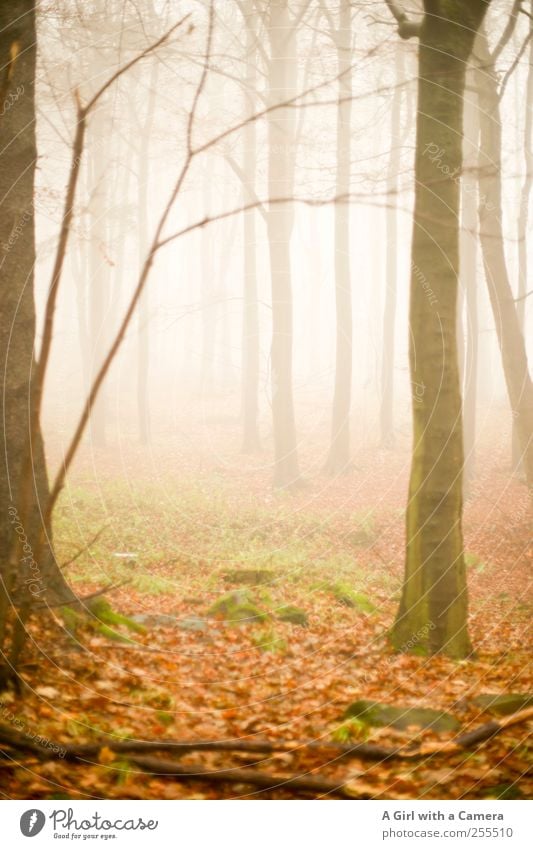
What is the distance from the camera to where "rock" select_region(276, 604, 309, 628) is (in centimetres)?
662

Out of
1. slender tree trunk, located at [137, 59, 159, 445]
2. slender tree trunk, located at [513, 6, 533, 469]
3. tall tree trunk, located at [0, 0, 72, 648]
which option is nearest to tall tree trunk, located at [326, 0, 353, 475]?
slender tree trunk, located at [513, 6, 533, 469]

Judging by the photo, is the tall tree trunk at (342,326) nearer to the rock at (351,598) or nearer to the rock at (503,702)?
the rock at (351,598)

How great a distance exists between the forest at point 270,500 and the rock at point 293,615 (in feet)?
0.08

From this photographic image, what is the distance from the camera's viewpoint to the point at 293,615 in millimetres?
6711

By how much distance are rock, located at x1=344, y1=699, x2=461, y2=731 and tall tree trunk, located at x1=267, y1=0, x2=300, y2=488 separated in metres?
8.41

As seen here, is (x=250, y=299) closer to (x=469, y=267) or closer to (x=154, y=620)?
(x=469, y=267)

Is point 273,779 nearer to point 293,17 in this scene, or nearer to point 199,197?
point 293,17

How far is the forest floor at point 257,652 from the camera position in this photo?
3877mm

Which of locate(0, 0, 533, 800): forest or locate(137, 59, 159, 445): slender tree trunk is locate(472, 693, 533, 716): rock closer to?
locate(0, 0, 533, 800): forest

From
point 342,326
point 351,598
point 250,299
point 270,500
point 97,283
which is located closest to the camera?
point 351,598

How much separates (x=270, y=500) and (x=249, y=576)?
4.22 meters

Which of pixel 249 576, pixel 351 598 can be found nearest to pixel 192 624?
pixel 249 576
